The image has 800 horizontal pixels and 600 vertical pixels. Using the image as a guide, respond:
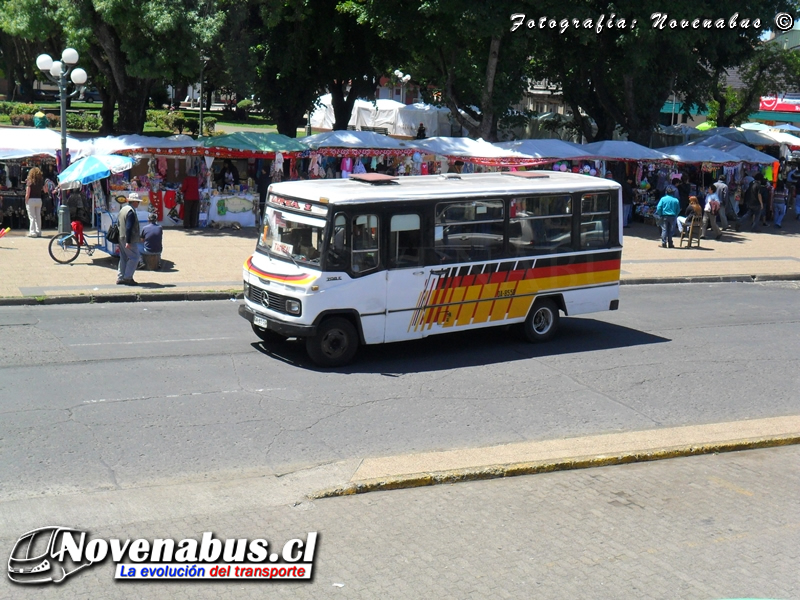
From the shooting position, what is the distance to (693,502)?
756 centimetres

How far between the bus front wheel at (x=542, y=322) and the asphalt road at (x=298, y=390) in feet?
0.71

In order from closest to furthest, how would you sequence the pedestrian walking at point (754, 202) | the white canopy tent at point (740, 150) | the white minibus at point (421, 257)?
1. the white minibus at point (421, 257)
2. the pedestrian walking at point (754, 202)
3. the white canopy tent at point (740, 150)

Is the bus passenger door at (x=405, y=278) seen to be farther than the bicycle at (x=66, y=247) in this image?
No

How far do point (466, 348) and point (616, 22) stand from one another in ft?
58.9

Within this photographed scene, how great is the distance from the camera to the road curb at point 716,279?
64.7ft

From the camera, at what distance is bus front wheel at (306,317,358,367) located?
11.3 meters

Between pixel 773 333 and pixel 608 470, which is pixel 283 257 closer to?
pixel 608 470

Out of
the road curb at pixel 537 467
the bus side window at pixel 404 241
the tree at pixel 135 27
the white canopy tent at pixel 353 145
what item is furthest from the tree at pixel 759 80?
the road curb at pixel 537 467

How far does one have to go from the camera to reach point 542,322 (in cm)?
1336

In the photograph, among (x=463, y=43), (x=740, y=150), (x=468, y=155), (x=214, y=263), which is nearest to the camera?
(x=214, y=263)

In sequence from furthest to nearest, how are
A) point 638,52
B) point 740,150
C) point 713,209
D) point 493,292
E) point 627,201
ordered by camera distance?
point 740,150 → point 627,201 → point 638,52 → point 713,209 → point 493,292

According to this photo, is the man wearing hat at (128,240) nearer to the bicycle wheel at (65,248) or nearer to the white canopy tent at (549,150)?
the bicycle wheel at (65,248)

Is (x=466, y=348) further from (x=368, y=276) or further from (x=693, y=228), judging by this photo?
(x=693, y=228)

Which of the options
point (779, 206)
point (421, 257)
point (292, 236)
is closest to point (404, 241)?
point (421, 257)
